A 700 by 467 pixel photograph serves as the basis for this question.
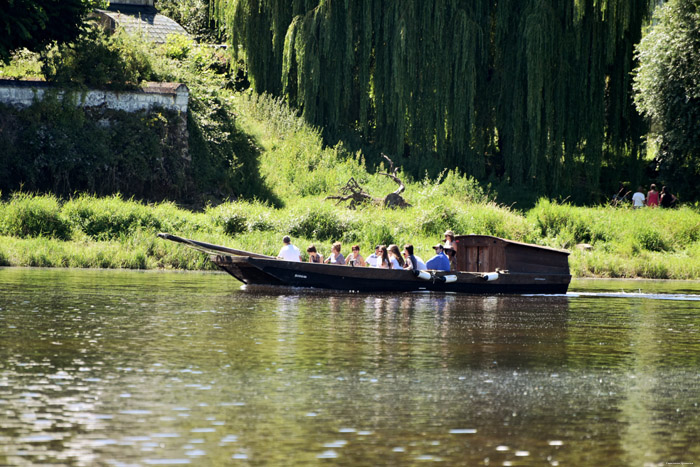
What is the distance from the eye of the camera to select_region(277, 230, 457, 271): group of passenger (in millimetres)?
24078

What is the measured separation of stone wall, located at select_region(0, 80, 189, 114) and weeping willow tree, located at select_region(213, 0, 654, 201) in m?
5.60

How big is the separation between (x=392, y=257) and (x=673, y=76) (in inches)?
625

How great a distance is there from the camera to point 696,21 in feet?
114

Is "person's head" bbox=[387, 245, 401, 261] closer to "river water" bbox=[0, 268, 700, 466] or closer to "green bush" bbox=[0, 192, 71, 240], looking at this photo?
"river water" bbox=[0, 268, 700, 466]

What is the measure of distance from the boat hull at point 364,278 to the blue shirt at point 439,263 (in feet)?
0.71

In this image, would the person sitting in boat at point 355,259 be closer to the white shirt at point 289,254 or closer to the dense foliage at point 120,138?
the white shirt at point 289,254

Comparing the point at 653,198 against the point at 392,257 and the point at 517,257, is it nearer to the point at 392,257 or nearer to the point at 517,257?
the point at 517,257

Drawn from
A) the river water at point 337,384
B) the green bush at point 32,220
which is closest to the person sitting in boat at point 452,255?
the river water at point 337,384

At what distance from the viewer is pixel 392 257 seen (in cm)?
2475

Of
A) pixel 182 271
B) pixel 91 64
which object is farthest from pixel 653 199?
pixel 91 64

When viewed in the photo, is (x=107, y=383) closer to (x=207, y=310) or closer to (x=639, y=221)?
(x=207, y=310)

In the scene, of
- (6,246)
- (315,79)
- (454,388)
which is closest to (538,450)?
(454,388)

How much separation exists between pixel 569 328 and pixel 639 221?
1732cm

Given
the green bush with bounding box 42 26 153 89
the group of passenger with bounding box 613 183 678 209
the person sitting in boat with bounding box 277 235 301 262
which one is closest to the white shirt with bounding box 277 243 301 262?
the person sitting in boat with bounding box 277 235 301 262
